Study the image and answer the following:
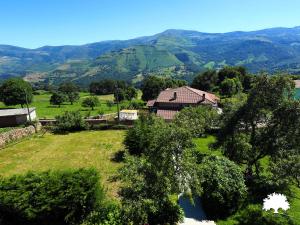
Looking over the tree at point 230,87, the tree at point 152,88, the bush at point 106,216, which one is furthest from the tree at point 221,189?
the tree at point 152,88

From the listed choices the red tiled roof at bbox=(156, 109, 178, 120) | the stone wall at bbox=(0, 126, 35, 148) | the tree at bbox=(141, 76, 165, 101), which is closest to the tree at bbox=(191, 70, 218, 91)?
the tree at bbox=(141, 76, 165, 101)

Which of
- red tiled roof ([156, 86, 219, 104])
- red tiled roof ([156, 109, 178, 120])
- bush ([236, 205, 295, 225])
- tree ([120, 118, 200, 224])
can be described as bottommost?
red tiled roof ([156, 109, 178, 120])

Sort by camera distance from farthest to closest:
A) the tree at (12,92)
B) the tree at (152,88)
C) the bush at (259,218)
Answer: the tree at (152,88) → the tree at (12,92) → the bush at (259,218)

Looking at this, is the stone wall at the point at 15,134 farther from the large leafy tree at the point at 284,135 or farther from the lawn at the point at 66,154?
the large leafy tree at the point at 284,135

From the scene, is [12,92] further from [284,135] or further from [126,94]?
[284,135]

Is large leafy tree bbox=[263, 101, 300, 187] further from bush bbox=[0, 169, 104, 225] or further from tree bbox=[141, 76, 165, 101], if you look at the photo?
tree bbox=[141, 76, 165, 101]

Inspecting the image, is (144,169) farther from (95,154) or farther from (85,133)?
(85,133)

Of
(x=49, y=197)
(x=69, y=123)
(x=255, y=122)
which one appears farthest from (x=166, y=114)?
(x=49, y=197)

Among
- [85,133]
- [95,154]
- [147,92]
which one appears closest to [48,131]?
[85,133]
